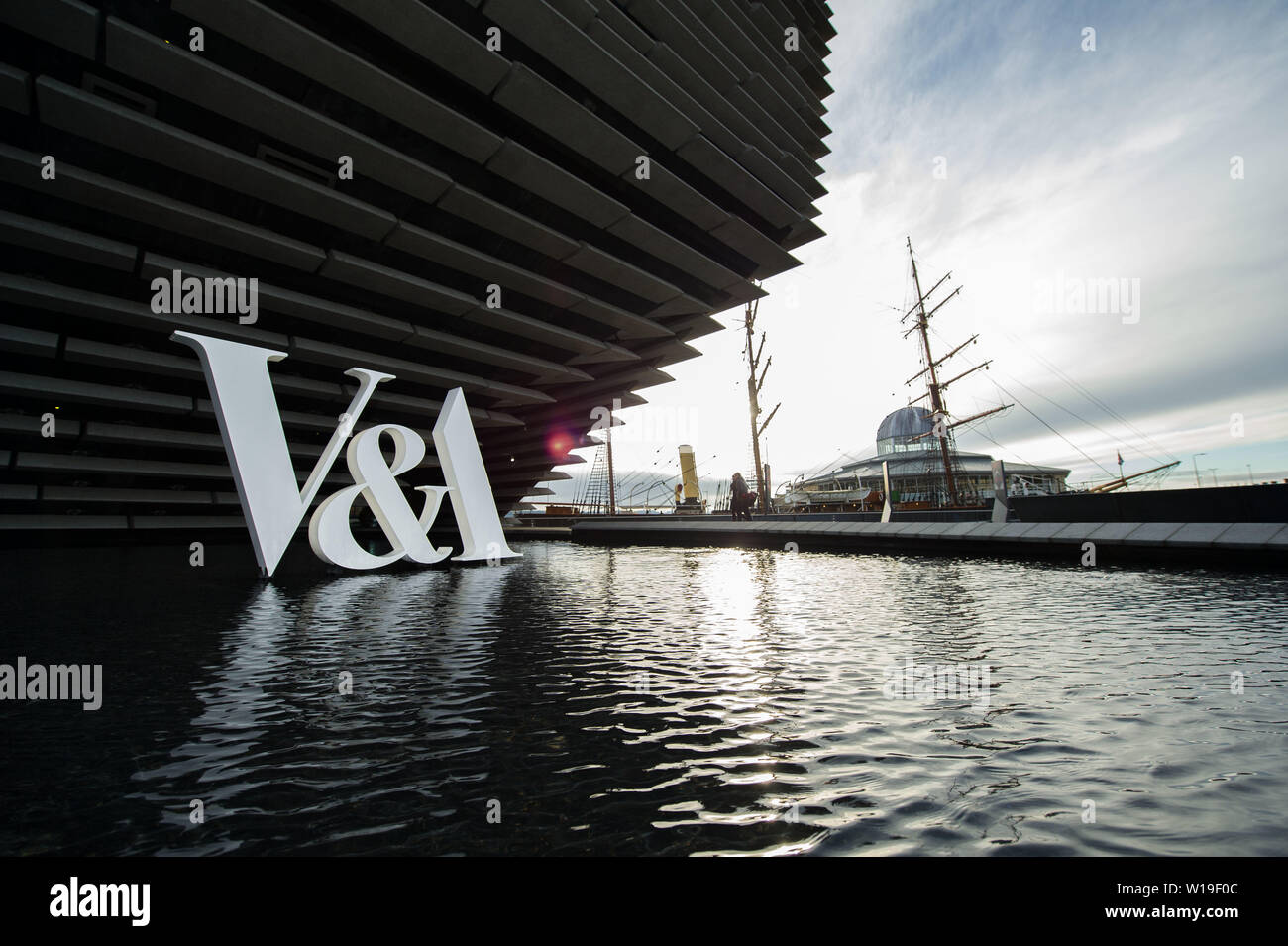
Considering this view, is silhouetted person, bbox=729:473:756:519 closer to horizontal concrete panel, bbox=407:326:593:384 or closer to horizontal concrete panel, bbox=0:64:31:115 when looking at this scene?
horizontal concrete panel, bbox=407:326:593:384

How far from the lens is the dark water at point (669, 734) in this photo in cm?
174

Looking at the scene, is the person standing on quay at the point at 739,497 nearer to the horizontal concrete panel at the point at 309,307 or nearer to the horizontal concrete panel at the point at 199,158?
the horizontal concrete panel at the point at 309,307

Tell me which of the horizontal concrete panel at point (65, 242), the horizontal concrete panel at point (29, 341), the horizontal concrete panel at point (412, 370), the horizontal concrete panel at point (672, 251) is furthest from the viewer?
the horizontal concrete panel at point (412, 370)

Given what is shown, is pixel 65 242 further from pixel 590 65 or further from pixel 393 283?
pixel 590 65

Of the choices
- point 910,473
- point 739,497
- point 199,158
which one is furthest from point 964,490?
point 199,158

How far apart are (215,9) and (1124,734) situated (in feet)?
36.3

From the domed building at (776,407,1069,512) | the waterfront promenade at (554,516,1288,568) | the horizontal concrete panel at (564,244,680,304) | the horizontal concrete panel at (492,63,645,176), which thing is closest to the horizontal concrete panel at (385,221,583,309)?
the horizontal concrete panel at (564,244,680,304)

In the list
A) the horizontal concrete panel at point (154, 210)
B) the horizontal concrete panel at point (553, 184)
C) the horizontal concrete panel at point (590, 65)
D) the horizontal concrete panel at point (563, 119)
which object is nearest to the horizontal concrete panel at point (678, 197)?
the horizontal concrete panel at point (563, 119)

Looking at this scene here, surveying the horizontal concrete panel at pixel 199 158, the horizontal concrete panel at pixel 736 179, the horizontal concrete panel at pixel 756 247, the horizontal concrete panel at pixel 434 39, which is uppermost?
the horizontal concrete panel at pixel 736 179

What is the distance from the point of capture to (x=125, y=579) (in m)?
9.15

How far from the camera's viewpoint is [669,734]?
2.57m

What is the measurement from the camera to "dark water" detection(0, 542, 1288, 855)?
68.4 inches

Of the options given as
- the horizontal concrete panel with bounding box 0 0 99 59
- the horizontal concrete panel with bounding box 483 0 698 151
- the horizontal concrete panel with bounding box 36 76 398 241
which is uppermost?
the horizontal concrete panel with bounding box 483 0 698 151
